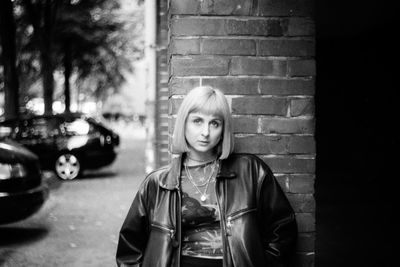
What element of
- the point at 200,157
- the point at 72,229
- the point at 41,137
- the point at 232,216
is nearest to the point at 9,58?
the point at 41,137

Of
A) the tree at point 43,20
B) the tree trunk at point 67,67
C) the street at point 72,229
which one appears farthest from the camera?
the tree trunk at point 67,67

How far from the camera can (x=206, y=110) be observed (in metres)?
2.40

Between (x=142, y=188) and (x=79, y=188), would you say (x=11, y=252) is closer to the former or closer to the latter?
(x=142, y=188)

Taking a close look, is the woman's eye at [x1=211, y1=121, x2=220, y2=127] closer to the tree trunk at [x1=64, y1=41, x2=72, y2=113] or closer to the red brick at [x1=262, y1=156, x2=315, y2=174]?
the red brick at [x1=262, y1=156, x2=315, y2=174]

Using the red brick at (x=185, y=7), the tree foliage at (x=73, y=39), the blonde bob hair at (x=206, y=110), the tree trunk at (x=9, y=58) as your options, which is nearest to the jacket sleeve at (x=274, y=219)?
the blonde bob hair at (x=206, y=110)

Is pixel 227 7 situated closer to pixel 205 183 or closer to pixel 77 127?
pixel 205 183

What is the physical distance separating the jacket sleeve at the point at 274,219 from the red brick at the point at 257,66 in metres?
0.58

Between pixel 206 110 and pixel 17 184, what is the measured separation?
454 cm

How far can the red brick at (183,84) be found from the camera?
269 cm

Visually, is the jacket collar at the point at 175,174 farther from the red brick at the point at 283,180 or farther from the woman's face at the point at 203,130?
the red brick at the point at 283,180
